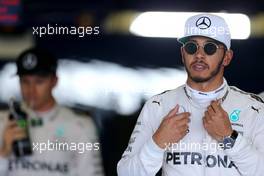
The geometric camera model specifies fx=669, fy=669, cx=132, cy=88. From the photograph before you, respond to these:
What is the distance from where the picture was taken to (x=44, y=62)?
2369 millimetres

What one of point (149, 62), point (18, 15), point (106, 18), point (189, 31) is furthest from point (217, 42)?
point (18, 15)

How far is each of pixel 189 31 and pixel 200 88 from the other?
200 mm

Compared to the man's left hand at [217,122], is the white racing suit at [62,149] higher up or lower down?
lower down

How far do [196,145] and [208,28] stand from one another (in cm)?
40

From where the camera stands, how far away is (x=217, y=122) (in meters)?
2.23

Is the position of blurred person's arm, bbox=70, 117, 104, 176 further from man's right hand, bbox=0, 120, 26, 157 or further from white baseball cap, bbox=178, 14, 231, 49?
white baseball cap, bbox=178, 14, 231, 49

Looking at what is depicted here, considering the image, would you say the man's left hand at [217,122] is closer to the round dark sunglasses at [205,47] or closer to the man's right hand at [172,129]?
the man's right hand at [172,129]

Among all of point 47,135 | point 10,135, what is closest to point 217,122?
point 47,135

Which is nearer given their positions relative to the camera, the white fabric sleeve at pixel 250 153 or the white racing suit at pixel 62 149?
the white fabric sleeve at pixel 250 153

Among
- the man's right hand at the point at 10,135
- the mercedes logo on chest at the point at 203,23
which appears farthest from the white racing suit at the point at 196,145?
the man's right hand at the point at 10,135

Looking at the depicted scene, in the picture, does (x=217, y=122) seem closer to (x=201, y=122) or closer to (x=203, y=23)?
(x=201, y=122)

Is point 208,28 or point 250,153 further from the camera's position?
point 208,28

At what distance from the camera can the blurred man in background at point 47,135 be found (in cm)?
235

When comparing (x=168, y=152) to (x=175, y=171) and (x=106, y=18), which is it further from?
(x=106, y=18)
